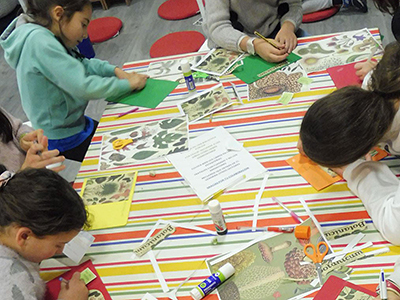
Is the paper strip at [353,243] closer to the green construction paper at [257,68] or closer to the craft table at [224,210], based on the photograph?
the craft table at [224,210]

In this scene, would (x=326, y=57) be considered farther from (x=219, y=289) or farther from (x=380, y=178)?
(x=219, y=289)

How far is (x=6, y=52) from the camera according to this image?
5.65 feet

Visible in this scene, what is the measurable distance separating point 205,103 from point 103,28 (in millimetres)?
2662

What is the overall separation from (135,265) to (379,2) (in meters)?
1.52

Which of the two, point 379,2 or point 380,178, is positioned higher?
point 379,2

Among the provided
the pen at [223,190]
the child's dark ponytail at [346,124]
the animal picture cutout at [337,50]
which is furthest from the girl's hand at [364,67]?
the pen at [223,190]

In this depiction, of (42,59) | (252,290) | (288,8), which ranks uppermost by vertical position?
(42,59)

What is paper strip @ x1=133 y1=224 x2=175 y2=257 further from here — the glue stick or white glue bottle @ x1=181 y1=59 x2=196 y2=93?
white glue bottle @ x1=181 y1=59 x2=196 y2=93

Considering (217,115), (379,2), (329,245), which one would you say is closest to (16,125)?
(217,115)

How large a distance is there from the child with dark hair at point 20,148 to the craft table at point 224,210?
0.16 meters

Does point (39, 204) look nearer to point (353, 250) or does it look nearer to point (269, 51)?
point (353, 250)

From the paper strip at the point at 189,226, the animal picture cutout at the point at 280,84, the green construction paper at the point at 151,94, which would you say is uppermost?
the green construction paper at the point at 151,94

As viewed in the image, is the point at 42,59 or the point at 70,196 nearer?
the point at 70,196

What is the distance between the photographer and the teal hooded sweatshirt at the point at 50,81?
1.64m
